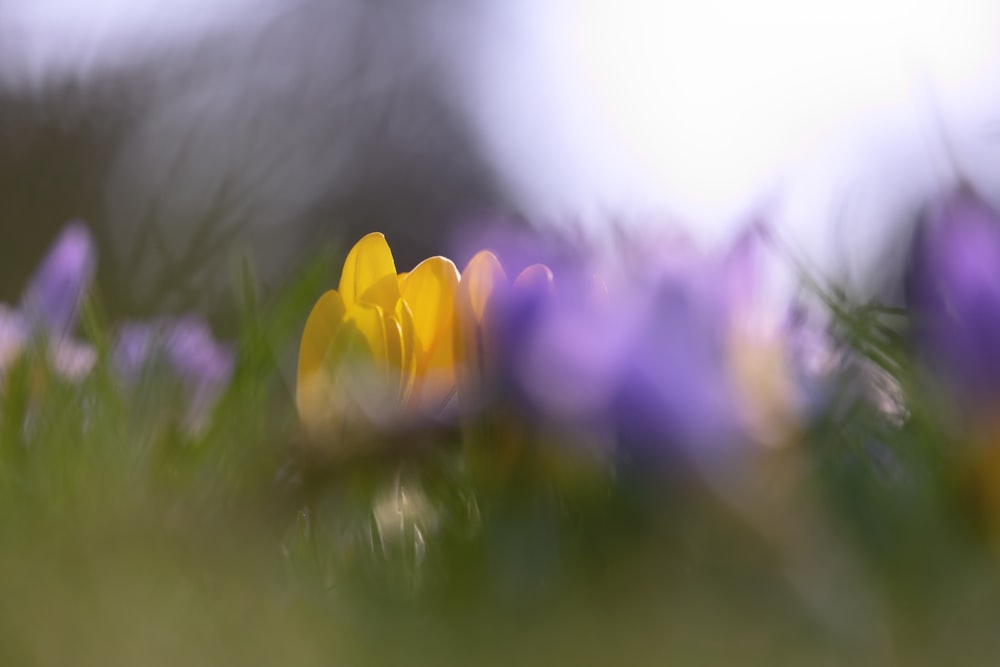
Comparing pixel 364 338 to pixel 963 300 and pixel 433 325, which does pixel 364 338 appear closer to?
pixel 433 325

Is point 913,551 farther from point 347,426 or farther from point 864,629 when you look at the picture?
point 347,426

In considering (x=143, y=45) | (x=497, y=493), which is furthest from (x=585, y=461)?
(x=143, y=45)

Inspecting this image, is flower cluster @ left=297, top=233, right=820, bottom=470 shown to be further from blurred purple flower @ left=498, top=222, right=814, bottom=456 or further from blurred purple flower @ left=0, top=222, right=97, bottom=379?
blurred purple flower @ left=0, top=222, right=97, bottom=379

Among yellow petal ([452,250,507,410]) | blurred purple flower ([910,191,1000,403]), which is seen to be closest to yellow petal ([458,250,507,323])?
yellow petal ([452,250,507,410])

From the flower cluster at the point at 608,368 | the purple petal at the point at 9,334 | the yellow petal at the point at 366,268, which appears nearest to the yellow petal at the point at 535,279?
the flower cluster at the point at 608,368

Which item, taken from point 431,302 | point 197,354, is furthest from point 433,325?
point 197,354

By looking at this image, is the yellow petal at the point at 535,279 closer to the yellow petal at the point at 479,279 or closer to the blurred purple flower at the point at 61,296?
the yellow petal at the point at 479,279
